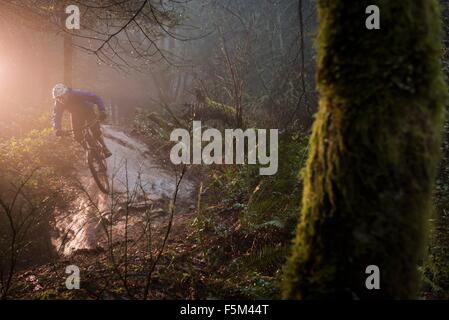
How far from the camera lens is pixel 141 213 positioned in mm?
7410

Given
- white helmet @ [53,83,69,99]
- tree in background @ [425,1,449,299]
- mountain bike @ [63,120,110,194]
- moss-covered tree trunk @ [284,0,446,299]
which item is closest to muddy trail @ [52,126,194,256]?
mountain bike @ [63,120,110,194]

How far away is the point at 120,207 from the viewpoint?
7.64 metres

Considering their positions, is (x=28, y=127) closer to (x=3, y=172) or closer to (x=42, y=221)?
(x=3, y=172)

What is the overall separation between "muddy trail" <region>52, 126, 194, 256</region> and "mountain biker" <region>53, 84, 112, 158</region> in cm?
119

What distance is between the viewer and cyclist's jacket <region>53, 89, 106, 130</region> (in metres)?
8.86

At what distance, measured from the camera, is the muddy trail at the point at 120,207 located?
6363mm

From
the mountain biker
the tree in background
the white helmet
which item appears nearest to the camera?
the tree in background

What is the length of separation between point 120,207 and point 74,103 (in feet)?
9.86

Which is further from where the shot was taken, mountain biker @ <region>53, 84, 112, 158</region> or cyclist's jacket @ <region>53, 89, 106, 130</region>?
cyclist's jacket @ <region>53, 89, 106, 130</region>

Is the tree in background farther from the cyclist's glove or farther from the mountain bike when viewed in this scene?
the cyclist's glove

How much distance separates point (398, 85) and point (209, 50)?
24.7 m

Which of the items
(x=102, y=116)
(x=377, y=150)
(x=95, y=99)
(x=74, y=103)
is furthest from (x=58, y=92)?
(x=377, y=150)

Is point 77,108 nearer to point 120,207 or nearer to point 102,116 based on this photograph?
point 102,116
